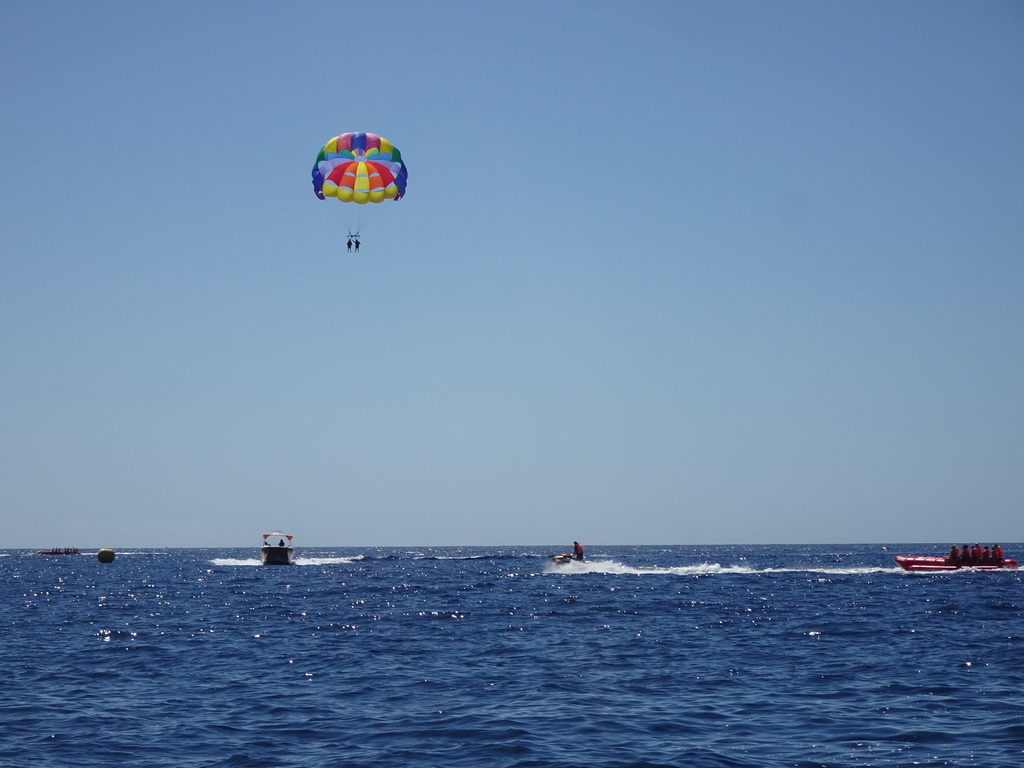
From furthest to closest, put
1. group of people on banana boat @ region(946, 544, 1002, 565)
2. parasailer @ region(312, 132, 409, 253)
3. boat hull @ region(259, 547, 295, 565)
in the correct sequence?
boat hull @ region(259, 547, 295, 565), group of people on banana boat @ region(946, 544, 1002, 565), parasailer @ region(312, 132, 409, 253)

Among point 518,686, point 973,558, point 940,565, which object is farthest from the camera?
point 940,565

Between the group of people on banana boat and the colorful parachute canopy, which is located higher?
the colorful parachute canopy

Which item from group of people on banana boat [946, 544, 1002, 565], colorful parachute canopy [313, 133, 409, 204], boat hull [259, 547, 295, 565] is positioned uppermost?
colorful parachute canopy [313, 133, 409, 204]

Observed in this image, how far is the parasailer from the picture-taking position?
46.9 meters

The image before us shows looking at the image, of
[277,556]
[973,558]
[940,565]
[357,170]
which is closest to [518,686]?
[357,170]

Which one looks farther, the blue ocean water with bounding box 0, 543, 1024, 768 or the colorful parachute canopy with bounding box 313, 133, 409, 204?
the colorful parachute canopy with bounding box 313, 133, 409, 204

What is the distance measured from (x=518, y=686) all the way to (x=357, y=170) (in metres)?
32.0

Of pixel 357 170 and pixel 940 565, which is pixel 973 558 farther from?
pixel 357 170

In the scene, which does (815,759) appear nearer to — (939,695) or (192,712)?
(939,695)

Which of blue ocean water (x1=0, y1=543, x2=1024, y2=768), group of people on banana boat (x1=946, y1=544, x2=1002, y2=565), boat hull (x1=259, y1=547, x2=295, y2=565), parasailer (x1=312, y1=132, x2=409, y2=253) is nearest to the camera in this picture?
blue ocean water (x1=0, y1=543, x2=1024, y2=768)

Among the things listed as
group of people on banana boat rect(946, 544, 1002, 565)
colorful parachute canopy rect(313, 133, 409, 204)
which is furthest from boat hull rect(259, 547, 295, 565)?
group of people on banana boat rect(946, 544, 1002, 565)

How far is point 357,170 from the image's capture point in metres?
47.2

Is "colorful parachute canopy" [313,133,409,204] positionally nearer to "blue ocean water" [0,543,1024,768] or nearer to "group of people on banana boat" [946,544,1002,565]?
"blue ocean water" [0,543,1024,768]

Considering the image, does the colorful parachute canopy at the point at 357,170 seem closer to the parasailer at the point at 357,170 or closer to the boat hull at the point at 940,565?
the parasailer at the point at 357,170
